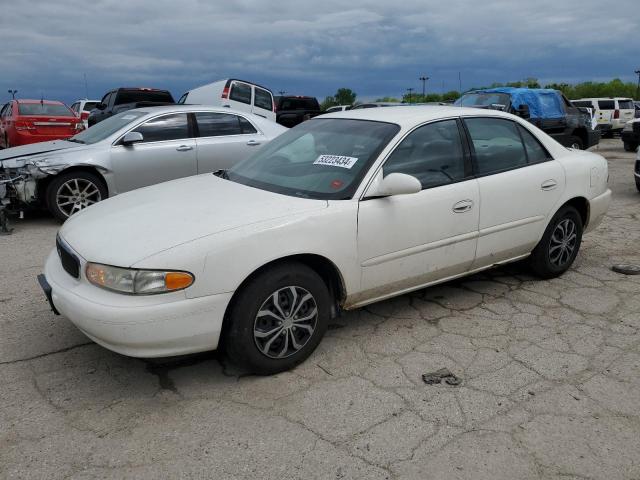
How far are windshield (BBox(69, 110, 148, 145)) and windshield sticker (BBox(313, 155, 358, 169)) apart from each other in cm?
436

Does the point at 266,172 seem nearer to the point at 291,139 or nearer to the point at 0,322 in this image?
the point at 291,139

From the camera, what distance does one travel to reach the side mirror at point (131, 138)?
6.90 m

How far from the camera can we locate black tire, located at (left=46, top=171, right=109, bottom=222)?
22.1 ft

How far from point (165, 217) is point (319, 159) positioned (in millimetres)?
1125

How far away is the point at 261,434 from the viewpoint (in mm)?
2691

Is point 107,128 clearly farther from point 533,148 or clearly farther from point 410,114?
point 533,148

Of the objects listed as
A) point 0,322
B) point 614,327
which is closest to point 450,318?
point 614,327

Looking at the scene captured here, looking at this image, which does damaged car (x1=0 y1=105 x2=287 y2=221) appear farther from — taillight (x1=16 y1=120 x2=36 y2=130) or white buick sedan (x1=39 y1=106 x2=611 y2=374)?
taillight (x1=16 y1=120 x2=36 y2=130)

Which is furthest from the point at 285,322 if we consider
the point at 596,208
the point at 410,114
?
the point at 596,208

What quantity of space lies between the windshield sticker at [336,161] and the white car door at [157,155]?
397 cm

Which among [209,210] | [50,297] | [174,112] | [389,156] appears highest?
[174,112]

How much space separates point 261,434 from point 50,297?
4.89ft

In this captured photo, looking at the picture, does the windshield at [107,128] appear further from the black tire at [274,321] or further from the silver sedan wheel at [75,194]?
the black tire at [274,321]

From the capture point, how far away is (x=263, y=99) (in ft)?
48.5
